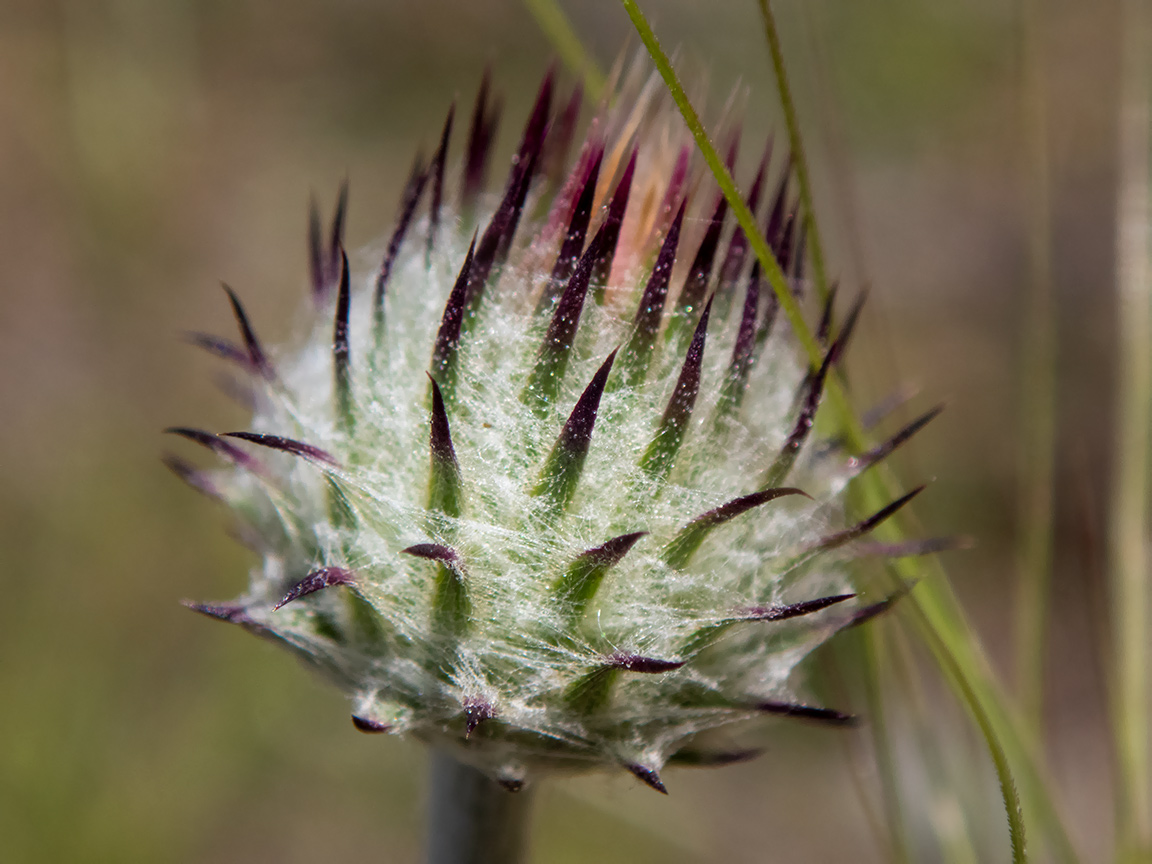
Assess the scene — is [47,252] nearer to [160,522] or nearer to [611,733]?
[160,522]

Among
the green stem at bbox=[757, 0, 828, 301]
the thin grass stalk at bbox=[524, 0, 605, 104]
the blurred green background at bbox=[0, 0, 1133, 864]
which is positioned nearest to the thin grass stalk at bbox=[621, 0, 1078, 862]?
the green stem at bbox=[757, 0, 828, 301]

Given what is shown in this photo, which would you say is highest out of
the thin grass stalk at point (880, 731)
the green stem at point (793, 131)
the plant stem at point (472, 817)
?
the green stem at point (793, 131)

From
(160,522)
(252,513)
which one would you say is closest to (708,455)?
(252,513)

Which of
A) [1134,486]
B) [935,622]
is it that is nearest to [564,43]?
[935,622]

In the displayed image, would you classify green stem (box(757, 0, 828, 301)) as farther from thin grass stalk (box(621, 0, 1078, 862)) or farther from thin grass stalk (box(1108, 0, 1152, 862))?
thin grass stalk (box(1108, 0, 1152, 862))

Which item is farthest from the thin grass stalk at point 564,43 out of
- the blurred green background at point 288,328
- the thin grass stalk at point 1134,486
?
the thin grass stalk at point 1134,486

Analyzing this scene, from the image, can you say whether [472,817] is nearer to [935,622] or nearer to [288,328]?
[935,622]

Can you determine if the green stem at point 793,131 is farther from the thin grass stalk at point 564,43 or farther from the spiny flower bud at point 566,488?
the thin grass stalk at point 564,43
